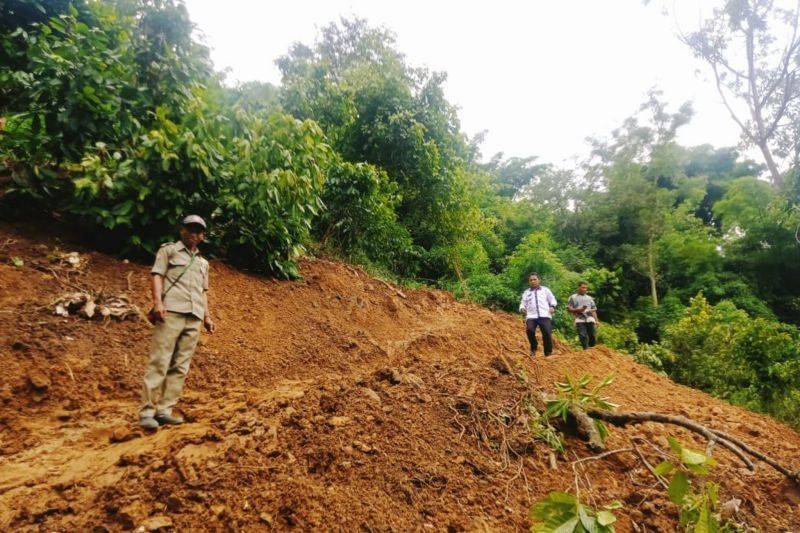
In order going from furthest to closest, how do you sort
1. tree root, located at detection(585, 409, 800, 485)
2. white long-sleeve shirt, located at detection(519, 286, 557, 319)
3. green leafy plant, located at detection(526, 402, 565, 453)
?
white long-sleeve shirt, located at detection(519, 286, 557, 319), green leafy plant, located at detection(526, 402, 565, 453), tree root, located at detection(585, 409, 800, 485)

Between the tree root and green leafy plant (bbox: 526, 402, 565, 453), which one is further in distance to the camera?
green leafy plant (bbox: 526, 402, 565, 453)

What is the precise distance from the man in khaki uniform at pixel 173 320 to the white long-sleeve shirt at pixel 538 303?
4463mm

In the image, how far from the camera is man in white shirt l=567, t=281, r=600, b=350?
7430 mm

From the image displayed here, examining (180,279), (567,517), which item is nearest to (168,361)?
(180,279)

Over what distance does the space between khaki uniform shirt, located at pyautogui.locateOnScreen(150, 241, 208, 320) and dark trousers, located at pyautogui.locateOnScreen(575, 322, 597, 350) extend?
Result: 6.84 m

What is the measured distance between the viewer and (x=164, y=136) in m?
4.14

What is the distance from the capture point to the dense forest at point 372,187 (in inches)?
166

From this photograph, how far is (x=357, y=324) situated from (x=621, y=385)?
12.0ft

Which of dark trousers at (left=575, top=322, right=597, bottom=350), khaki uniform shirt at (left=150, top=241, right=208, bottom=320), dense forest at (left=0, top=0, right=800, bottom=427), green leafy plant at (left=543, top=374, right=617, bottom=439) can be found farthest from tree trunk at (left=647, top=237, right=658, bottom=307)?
khaki uniform shirt at (left=150, top=241, right=208, bottom=320)

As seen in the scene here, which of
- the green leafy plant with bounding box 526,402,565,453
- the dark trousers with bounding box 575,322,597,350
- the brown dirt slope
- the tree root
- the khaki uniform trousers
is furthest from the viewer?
the dark trousers with bounding box 575,322,597,350

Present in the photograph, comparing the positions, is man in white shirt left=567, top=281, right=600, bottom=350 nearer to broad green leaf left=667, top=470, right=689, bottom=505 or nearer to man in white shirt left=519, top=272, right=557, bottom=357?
man in white shirt left=519, top=272, right=557, bottom=357

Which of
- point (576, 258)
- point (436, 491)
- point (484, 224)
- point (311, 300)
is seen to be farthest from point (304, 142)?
point (576, 258)

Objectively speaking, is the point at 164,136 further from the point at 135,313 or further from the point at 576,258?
the point at 576,258

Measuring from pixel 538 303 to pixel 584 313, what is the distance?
2.16 meters
